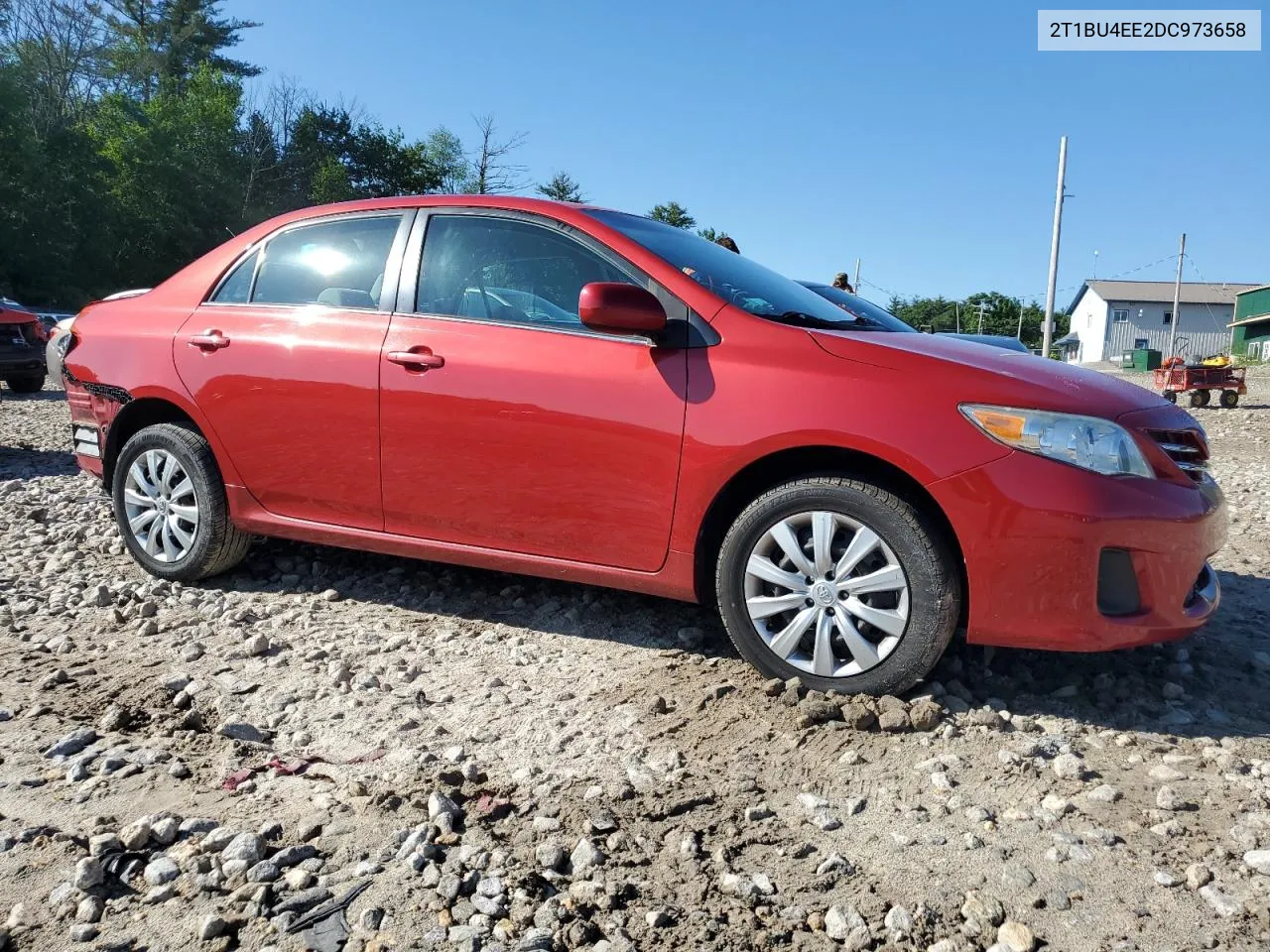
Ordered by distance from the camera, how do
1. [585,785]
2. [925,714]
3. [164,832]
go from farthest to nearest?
[925,714], [585,785], [164,832]

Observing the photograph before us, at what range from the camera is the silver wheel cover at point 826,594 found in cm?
295

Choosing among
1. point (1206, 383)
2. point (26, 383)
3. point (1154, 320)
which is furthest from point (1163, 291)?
point (26, 383)

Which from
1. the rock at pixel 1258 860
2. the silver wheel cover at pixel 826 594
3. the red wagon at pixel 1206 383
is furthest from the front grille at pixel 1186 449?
the red wagon at pixel 1206 383

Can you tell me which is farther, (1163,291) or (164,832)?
(1163,291)

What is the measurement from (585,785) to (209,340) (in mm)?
2734

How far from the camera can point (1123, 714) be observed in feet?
9.95

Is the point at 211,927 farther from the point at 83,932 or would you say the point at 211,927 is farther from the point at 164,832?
the point at 164,832

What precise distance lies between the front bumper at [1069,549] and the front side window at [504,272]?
148 cm

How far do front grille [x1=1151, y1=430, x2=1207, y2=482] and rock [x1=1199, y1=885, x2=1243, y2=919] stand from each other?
1.35m

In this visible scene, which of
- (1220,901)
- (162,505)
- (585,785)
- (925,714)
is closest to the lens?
(1220,901)

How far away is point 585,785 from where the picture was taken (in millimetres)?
2559

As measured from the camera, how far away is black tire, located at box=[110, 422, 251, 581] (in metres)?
4.18

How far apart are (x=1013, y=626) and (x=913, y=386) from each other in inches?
31.2

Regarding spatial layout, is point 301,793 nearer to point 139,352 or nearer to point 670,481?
point 670,481
